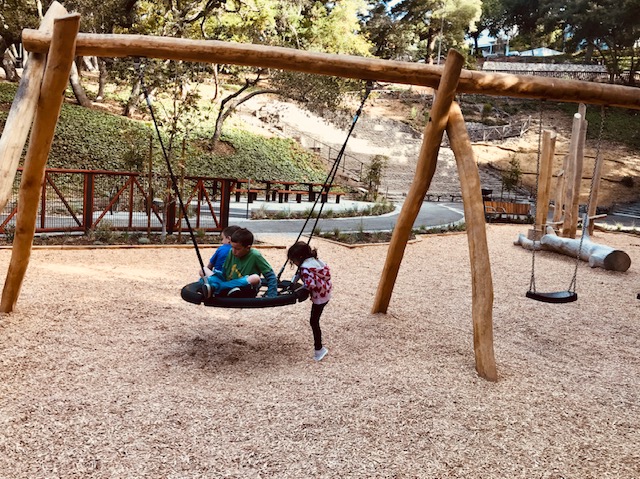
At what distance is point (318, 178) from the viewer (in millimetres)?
24641

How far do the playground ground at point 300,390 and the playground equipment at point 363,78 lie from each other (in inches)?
23.1

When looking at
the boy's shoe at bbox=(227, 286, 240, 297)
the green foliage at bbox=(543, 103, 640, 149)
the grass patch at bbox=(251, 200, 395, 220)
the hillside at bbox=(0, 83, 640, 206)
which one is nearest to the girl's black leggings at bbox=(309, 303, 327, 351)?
the boy's shoe at bbox=(227, 286, 240, 297)

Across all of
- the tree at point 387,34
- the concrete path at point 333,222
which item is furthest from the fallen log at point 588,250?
the tree at point 387,34

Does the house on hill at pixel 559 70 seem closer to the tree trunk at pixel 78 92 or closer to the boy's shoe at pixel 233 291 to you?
the tree trunk at pixel 78 92

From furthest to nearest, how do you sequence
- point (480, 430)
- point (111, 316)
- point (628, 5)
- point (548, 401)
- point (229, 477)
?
point (628, 5)
point (111, 316)
point (548, 401)
point (480, 430)
point (229, 477)

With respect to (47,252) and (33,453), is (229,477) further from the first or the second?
(47,252)

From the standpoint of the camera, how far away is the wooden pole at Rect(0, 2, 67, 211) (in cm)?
391

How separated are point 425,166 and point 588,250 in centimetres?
650

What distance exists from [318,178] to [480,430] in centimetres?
2164

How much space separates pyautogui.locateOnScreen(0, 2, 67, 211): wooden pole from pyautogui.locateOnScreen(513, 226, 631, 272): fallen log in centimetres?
804

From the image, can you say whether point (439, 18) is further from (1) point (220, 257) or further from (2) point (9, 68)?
(1) point (220, 257)

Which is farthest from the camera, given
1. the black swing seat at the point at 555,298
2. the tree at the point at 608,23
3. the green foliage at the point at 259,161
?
the tree at the point at 608,23

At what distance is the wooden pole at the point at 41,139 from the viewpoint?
4086mm

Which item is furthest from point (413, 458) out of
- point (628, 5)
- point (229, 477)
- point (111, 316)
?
point (628, 5)
